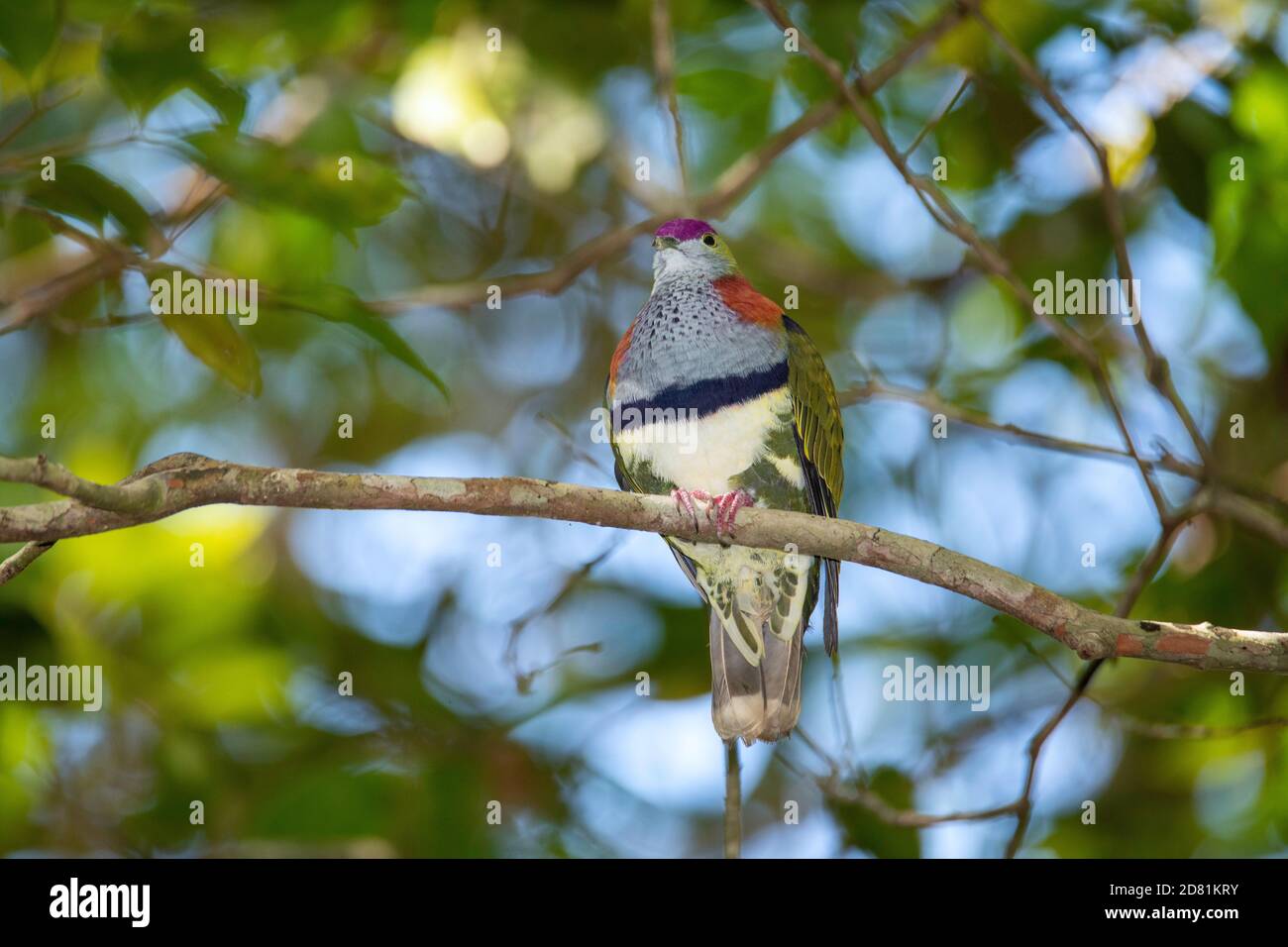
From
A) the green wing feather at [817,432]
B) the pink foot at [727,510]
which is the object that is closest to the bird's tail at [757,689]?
the green wing feather at [817,432]

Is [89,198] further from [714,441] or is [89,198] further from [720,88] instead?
[720,88]

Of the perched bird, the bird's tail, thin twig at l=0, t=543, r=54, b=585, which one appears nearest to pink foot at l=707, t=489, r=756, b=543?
A: the perched bird

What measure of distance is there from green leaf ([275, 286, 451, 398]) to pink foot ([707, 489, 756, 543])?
957 mm

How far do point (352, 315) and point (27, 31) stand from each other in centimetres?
132

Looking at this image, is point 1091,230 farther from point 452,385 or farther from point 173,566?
point 173,566

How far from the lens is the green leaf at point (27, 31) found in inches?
146

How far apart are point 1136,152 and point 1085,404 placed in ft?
4.84

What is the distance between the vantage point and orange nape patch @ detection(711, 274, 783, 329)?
4.76 meters

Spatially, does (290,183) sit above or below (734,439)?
above

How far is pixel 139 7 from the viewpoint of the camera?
449cm

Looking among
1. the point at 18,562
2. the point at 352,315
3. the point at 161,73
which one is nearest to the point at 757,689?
the point at 352,315

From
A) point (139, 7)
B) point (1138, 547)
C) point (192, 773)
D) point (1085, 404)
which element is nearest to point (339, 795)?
point (192, 773)

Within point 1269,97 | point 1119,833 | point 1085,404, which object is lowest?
point 1119,833

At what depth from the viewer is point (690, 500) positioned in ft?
13.8
